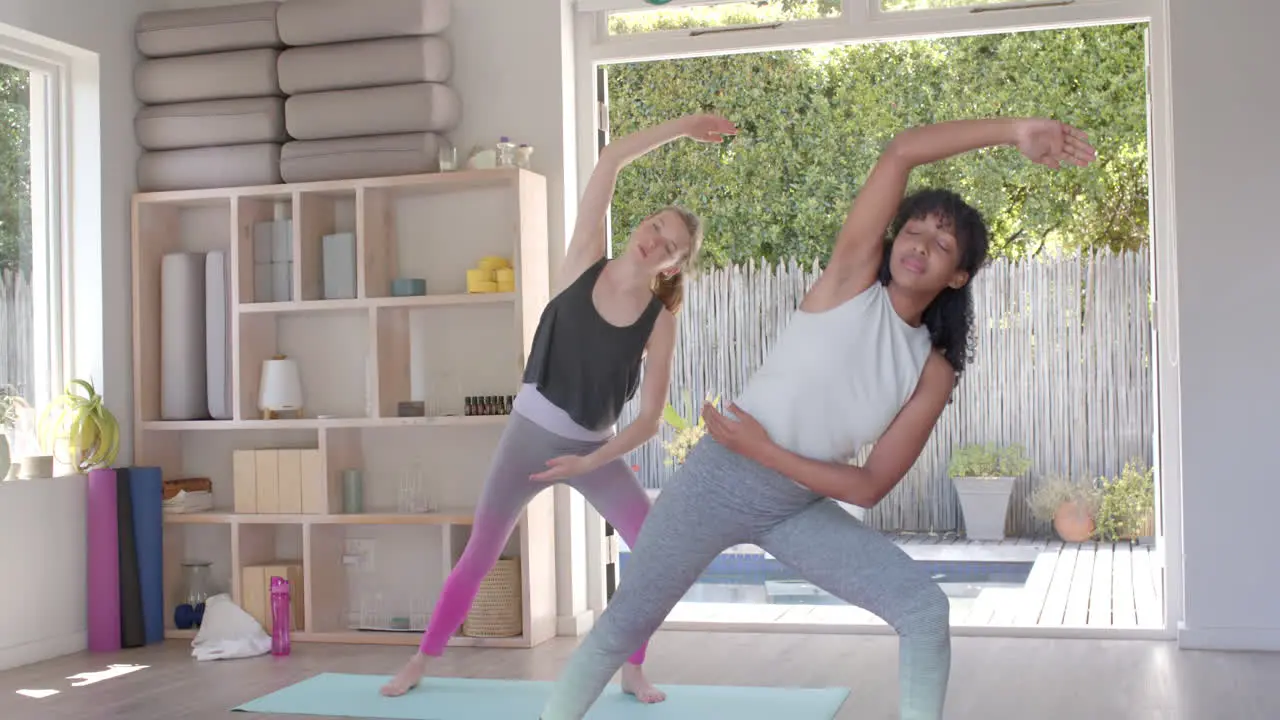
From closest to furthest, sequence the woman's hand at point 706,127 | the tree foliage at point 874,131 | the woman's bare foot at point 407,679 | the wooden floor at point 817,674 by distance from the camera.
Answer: the woman's hand at point 706,127
the wooden floor at point 817,674
the woman's bare foot at point 407,679
the tree foliage at point 874,131

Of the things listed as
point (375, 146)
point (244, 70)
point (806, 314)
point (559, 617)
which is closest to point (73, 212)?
point (244, 70)

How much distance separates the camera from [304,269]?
5535 mm

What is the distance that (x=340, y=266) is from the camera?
5539 mm

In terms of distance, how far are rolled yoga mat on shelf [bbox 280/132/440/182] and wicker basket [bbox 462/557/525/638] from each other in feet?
5.10

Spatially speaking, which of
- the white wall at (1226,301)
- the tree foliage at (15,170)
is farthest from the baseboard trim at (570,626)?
the tree foliage at (15,170)

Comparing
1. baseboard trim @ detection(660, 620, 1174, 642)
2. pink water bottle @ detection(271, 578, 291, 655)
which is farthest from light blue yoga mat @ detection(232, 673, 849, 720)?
baseboard trim @ detection(660, 620, 1174, 642)

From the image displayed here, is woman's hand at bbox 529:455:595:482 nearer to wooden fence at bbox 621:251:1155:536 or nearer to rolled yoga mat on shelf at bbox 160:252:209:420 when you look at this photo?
rolled yoga mat on shelf at bbox 160:252:209:420

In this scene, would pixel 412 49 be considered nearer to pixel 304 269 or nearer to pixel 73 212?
pixel 304 269

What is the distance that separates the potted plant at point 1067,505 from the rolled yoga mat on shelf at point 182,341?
15.5ft

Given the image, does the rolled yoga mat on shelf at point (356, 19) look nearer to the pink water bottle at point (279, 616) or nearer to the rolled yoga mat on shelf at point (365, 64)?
the rolled yoga mat on shelf at point (365, 64)

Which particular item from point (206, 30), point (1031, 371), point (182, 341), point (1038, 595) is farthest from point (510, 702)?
point (1031, 371)

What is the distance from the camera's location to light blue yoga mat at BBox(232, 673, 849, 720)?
3949 millimetres

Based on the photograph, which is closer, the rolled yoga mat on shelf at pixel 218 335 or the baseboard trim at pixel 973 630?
the baseboard trim at pixel 973 630

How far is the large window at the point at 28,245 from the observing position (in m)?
5.36
